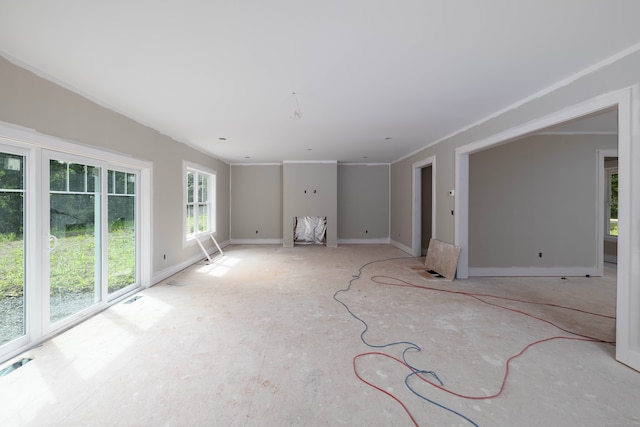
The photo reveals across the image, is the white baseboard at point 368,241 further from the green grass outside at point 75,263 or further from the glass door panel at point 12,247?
the glass door panel at point 12,247

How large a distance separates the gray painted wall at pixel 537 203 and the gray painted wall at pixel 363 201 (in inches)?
142

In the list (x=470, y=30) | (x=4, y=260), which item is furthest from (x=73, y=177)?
(x=470, y=30)

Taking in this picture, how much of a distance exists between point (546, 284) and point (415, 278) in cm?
199

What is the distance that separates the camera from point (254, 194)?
26.7 ft

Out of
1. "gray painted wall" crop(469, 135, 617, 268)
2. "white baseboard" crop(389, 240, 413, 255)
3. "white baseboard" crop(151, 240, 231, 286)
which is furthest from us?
"white baseboard" crop(389, 240, 413, 255)

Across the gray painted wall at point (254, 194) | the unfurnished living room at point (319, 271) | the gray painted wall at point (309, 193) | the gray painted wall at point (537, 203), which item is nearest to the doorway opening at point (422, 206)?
the unfurnished living room at point (319, 271)

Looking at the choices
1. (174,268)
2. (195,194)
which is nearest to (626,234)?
(174,268)

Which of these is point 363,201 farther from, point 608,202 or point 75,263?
point 75,263

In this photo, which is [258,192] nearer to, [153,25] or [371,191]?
[371,191]

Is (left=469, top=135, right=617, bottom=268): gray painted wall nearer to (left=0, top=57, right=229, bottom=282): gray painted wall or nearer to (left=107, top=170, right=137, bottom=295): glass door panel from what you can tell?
(left=0, top=57, right=229, bottom=282): gray painted wall

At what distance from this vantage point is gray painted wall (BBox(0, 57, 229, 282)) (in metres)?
2.18

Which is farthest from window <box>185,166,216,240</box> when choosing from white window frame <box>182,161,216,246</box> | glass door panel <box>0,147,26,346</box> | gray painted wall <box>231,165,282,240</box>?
glass door panel <box>0,147,26,346</box>

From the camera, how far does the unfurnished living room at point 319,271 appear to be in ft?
5.55

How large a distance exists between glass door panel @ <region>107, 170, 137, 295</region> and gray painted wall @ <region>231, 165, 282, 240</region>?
424 centimetres
